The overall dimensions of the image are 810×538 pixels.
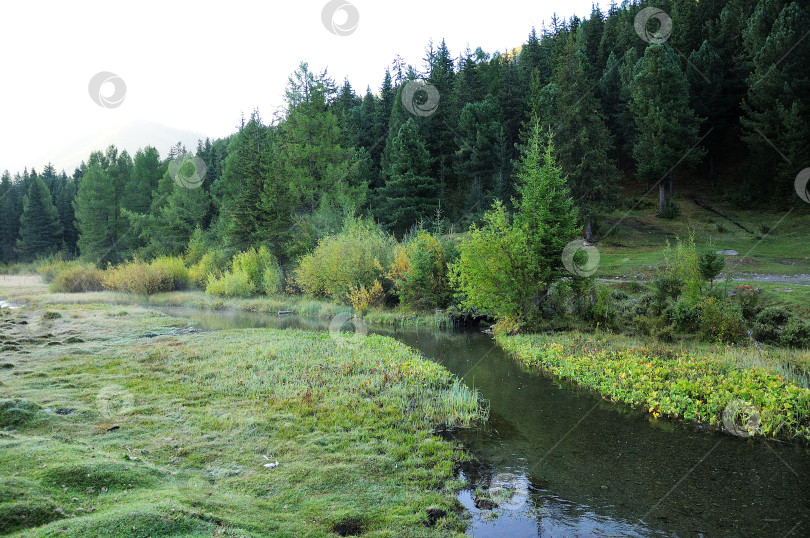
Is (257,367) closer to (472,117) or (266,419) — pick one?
(266,419)

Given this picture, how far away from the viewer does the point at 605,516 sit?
7.45m

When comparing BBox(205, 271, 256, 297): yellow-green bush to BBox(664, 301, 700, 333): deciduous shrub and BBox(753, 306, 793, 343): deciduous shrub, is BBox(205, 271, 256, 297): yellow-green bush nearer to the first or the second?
BBox(664, 301, 700, 333): deciduous shrub

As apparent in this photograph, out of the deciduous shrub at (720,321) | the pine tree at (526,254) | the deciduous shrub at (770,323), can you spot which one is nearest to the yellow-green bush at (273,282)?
the pine tree at (526,254)

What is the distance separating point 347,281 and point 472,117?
27.6 m

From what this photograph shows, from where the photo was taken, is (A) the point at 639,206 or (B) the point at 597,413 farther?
(A) the point at 639,206

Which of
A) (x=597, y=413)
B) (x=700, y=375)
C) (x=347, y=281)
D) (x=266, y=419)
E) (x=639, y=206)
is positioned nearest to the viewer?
(x=266, y=419)

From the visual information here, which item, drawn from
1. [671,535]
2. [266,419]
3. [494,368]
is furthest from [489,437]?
[494,368]

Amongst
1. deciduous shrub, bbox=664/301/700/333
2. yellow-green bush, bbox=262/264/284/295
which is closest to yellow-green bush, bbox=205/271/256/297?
yellow-green bush, bbox=262/264/284/295

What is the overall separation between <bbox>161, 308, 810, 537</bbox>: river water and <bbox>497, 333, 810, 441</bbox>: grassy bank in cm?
60
